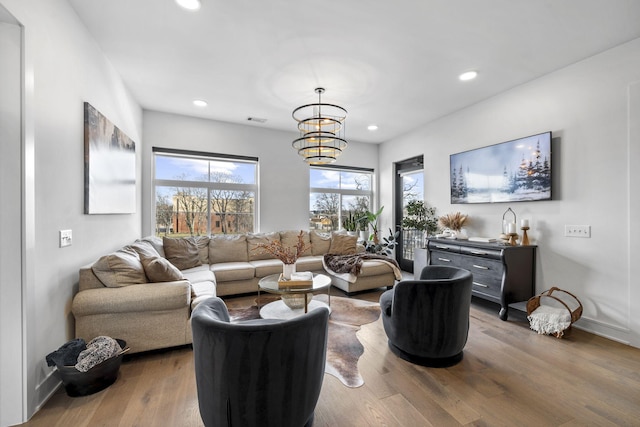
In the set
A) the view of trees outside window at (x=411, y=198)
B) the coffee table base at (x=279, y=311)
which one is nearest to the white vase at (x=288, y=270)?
the coffee table base at (x=279, y=311)

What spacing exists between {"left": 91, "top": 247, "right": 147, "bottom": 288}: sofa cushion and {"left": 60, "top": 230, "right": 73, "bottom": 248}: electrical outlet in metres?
0.25

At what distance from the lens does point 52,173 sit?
6.21 feet

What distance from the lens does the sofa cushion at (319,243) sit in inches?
193

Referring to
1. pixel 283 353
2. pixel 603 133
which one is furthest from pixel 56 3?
pixel 603 133

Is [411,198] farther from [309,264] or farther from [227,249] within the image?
[227,249]

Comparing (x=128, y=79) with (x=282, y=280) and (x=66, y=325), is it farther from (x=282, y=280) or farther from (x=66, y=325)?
(x=282, y=280)

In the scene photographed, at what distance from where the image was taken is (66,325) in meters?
2.07

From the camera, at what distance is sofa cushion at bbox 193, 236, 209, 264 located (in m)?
4.18

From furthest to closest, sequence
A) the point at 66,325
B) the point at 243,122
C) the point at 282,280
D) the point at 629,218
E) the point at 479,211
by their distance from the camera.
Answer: the point at 243,122, the point at 479,211, the point at 282,280, the point at 629,218, the point at 66,325

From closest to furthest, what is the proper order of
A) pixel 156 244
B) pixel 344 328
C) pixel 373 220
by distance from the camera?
pixel 344 328
pixel 156 244
pixel 373 220

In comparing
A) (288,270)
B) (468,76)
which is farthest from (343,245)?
(468,76)

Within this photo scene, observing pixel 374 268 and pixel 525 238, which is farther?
pixel 374 268

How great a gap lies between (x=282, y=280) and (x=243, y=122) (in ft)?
10.1

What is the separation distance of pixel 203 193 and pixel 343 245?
2572 millimetres
